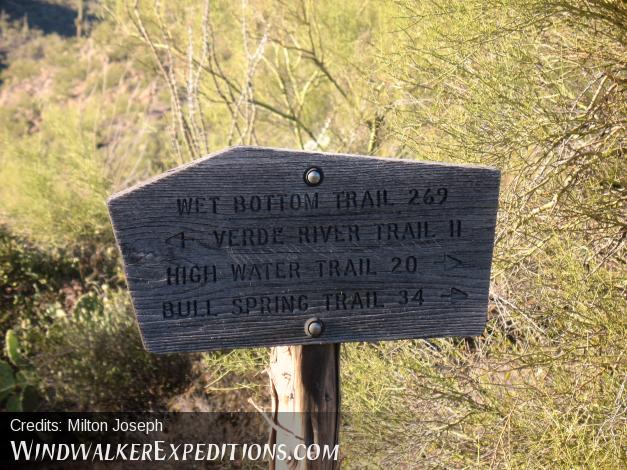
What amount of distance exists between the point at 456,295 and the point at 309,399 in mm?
492

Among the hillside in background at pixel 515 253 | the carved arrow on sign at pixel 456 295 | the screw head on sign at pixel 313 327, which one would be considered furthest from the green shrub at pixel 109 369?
the carved arrow on sign at pixel 456 295

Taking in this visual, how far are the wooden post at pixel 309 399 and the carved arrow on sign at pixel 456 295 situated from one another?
0.33 metres

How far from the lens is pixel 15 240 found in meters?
7.49

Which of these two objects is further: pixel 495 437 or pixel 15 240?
pixel 15 240

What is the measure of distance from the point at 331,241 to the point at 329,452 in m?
0.64

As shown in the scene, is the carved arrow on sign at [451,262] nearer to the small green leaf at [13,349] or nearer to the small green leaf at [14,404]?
the small green leaf at [14,404]

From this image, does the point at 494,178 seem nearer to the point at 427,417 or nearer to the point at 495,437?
the point at 495,437

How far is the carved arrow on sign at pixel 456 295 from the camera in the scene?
5.49 feet

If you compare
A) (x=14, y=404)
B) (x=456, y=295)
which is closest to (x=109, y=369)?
(x=14, y=404)

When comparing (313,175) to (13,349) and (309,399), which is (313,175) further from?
(13,349)

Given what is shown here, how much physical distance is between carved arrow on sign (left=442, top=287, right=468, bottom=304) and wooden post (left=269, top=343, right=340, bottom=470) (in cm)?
33

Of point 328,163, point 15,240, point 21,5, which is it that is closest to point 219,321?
point 328,163

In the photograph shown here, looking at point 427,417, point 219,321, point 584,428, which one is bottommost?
point 427,417

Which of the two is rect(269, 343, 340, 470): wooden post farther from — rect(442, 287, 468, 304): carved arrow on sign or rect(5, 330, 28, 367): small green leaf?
rect(5, 330, 28, 367): small green leaf
